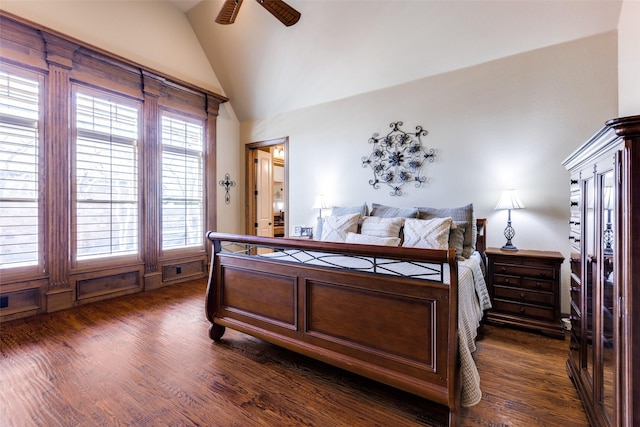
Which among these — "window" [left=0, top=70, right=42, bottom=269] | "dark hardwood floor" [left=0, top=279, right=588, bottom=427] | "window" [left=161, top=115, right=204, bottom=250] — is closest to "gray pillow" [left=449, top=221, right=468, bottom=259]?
"dark hardwood floor" [left=0, top=279, right=588, bottom=427]

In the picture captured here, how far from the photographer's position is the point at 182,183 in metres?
4.58

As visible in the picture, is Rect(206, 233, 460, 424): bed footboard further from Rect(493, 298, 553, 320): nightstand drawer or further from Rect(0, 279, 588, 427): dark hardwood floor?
Rect(493, 298, 553, 320): nightstand drawer

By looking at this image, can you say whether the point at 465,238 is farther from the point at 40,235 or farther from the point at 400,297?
the point at 40,235

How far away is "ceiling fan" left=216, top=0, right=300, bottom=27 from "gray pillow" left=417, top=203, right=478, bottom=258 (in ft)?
8.41

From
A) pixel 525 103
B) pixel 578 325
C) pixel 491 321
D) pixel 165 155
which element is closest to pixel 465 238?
pixel 491 321

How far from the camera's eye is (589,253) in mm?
1490

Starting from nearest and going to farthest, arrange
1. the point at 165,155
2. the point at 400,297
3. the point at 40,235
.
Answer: the point at 400,297 < the point at 40,235 < the point at 165,155

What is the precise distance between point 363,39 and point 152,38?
10.2 ft

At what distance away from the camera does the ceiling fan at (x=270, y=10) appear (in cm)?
274

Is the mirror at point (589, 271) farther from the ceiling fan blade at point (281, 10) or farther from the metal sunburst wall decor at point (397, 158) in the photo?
the ceiling fan blade at point (281, 10)

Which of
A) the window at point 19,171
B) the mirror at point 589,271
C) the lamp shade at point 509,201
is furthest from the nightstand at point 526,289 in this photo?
the window at point 19,171

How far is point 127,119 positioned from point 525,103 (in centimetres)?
494

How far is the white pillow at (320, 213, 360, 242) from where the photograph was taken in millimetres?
3277

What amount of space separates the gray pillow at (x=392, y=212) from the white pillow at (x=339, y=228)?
1.09 feet
